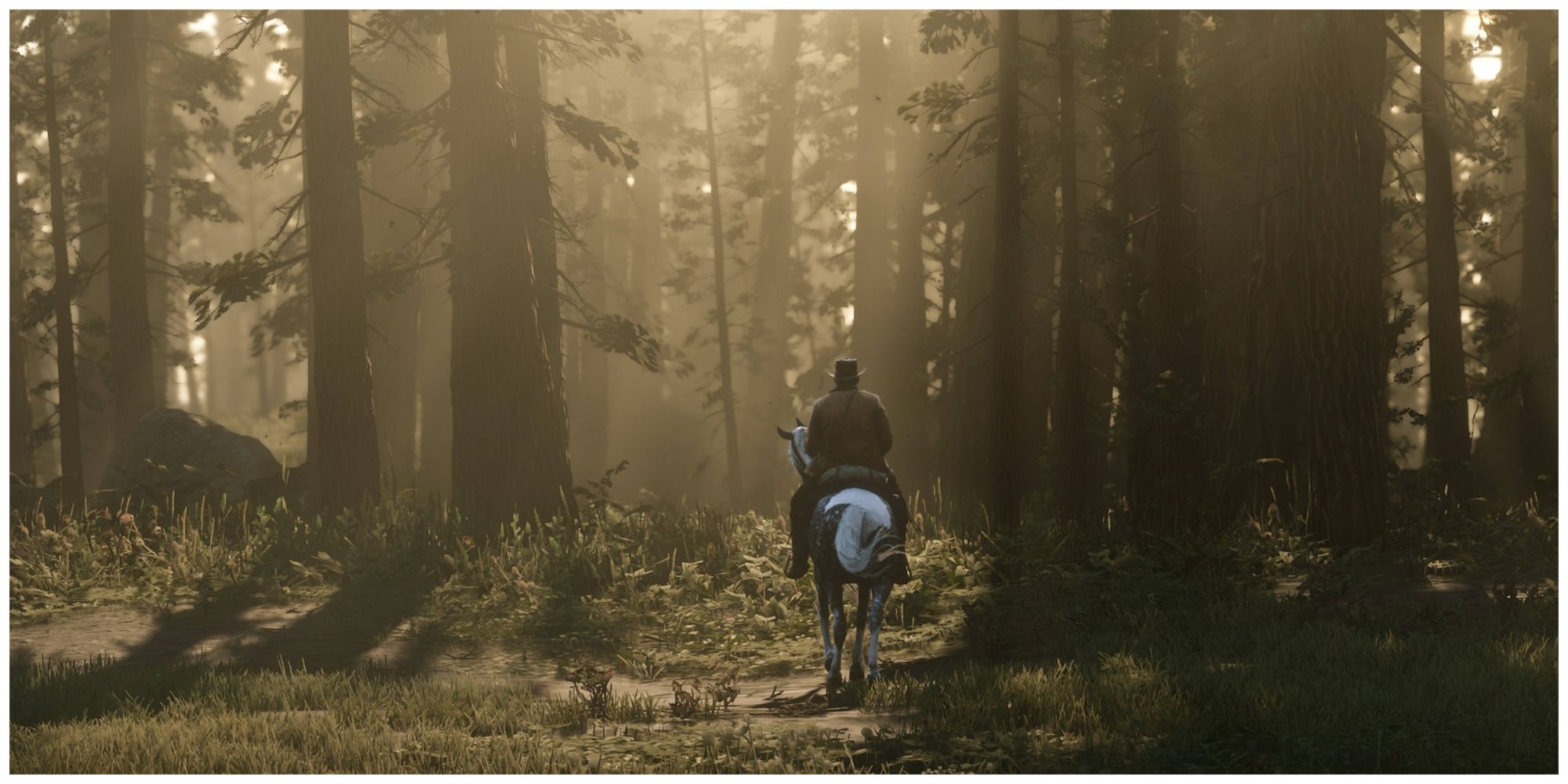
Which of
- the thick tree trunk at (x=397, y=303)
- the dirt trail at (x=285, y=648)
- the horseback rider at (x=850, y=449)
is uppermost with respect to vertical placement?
the thick tree trunk at (x=397, y=303)

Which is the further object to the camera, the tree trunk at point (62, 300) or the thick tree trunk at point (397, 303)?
the thick tree trunk at point (397, 303)

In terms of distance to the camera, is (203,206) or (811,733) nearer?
(811,733)

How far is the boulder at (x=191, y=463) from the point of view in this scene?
17859mm

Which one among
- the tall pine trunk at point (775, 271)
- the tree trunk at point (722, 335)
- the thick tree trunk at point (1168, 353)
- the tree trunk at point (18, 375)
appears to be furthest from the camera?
the tall pine trunk at point (775, 271)

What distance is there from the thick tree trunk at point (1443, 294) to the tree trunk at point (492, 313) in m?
11.9

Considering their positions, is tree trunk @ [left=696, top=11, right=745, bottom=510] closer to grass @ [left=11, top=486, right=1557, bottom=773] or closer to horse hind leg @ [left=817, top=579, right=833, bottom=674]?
grass @ [left=11, top=486, right=1557, bottom=773]

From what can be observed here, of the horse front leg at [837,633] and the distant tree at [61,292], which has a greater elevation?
the distant tree at [61,292]

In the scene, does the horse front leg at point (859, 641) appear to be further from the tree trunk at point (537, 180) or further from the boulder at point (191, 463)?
the boulder at point (191, 463)

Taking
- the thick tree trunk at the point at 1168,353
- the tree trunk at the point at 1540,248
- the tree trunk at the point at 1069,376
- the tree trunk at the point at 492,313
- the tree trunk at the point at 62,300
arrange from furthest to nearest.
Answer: the tree trunk at the point at 62,300 → the tree trunk at the point at 1540,248 → the tree trunk at the point at 1069,376 → the thick tree trunk at the point at 1168,353 → the tree trunk at the point at 492,313

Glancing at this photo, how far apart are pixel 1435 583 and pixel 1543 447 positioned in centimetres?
987

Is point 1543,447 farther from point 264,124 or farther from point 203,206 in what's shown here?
point 203,206

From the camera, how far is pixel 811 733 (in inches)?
295

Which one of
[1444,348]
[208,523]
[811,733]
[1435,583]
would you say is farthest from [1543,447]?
[208,523]

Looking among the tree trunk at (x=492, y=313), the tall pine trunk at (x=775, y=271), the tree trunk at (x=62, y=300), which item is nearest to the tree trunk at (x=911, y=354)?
the tall pine trunk at (x=775, y=271)
